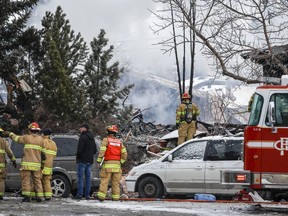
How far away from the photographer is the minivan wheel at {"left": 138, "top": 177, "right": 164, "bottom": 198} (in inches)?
671

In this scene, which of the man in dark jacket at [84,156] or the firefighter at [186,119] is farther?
the firefighter at [186,119]

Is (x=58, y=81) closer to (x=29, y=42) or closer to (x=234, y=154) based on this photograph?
(x=29, y=42)

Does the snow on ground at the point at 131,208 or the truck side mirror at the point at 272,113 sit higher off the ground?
the truck side mirror at the point at 272,113

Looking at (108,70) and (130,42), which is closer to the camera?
(108,70)

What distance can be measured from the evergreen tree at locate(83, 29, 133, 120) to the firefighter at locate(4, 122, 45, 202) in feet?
59.2

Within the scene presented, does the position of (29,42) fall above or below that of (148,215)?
above

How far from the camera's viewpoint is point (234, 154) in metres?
16.7

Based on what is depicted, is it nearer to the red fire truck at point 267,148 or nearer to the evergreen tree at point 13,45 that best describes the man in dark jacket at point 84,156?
the red fire truck at point 267,148

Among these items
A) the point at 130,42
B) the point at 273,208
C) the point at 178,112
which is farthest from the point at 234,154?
the point at 130,42

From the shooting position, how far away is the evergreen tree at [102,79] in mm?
33312

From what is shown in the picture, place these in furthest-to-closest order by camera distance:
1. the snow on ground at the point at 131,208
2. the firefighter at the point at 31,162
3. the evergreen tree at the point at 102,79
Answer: the evergreen tree at the point at 102,79, the firefighter at the point at 31,162, the snow on ground at the point at 131,208

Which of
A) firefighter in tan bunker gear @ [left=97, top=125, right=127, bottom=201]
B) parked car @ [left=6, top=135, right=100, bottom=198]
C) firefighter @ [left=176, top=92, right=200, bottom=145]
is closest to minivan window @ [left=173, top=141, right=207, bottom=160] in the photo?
parked car @ [left=6, top=135, right=100, bottom=198]

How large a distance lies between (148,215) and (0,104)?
59.8ft

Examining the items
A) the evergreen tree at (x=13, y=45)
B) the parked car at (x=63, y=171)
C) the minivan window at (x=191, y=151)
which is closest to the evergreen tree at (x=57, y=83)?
the evergreen tree at (x=13, y=45)
